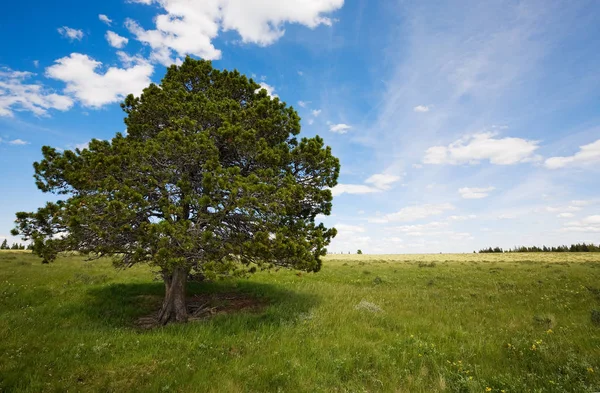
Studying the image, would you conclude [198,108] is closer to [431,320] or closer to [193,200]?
[193,200]

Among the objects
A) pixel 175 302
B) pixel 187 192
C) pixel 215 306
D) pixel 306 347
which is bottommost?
pixel 306 347

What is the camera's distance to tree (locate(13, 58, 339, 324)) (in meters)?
10.5

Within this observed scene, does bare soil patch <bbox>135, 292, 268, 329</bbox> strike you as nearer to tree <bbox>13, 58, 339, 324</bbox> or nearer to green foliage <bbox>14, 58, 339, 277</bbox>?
tree <bbox>13, 58, 339, 324</bbox>

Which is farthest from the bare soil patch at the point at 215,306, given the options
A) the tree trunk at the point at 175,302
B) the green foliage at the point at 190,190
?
the green foliage at the point at 190,190

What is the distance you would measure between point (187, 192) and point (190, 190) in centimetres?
19

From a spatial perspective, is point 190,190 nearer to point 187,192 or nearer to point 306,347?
point 187,192

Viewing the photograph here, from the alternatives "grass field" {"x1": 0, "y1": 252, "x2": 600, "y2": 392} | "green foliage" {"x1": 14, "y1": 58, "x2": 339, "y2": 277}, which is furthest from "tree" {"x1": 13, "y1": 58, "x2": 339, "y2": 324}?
"grass field" {"x1": 0, "y1": 252, "x2": 600, "y2": 392}

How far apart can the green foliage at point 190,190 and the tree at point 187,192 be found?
0.04 meters

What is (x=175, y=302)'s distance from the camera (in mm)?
12648

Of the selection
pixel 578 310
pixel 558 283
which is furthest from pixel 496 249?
pixel 578 310

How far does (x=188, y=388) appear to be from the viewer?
256 inches

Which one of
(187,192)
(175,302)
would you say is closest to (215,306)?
(175,302)

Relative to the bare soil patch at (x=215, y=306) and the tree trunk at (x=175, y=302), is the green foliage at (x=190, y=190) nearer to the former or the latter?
the tree trunk at (x=175, y=302)

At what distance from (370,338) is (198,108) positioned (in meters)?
10.7
